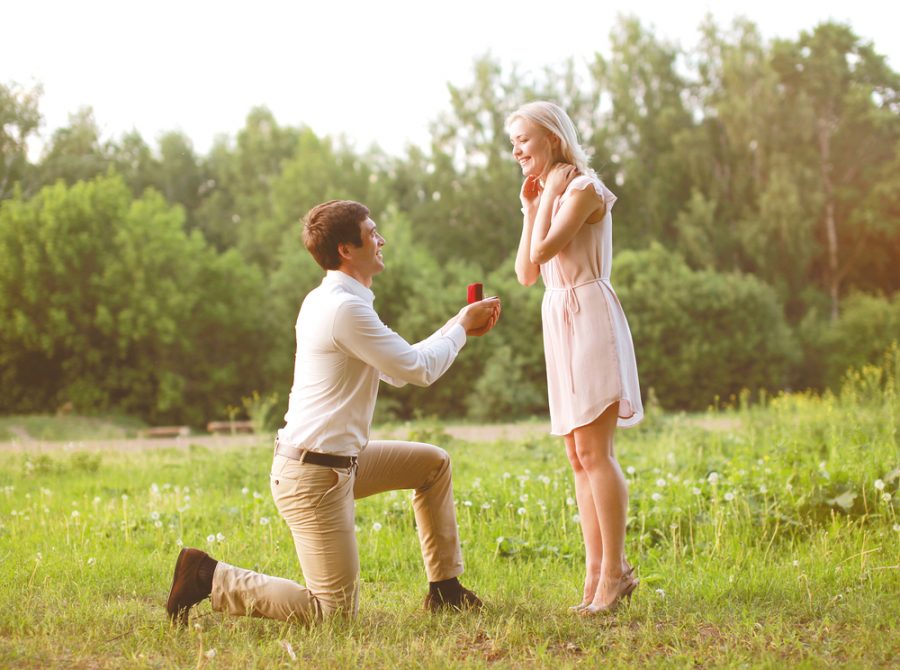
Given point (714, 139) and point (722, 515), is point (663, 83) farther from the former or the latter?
point (722, 515)

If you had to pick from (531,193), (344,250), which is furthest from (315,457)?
(531,193)

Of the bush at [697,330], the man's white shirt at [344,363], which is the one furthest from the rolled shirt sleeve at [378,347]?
the bush at [697,330]

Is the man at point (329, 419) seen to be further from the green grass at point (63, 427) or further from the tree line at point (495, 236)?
the tree line at point (495, 236)

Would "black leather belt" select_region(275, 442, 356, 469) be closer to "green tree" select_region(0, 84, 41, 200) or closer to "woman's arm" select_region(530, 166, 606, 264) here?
"woman's arm" select_region(530, 166, 606, 264)

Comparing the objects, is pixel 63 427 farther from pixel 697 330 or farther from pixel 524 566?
pixel 524 566

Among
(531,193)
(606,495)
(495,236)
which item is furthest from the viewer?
(495,236)

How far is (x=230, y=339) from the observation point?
31328mm

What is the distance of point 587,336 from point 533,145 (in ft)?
2.85

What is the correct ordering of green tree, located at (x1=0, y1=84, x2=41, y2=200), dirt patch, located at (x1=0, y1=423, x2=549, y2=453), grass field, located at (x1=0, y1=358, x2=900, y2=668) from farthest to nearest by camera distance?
green tree, located at (x1=0, y1=84, x2=41, y2=200) → dirt patch, located at (x1=0, y1=423, x2=549, y2=453) → grass field, located at (x1=0, y1=358, x2=900, y2=668)

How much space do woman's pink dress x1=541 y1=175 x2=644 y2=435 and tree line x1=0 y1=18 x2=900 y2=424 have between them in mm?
23133

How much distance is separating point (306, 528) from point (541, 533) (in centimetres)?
219

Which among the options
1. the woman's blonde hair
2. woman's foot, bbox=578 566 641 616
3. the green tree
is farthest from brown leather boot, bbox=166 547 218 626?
the green tree

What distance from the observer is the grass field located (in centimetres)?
350

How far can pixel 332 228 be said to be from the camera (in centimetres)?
393
